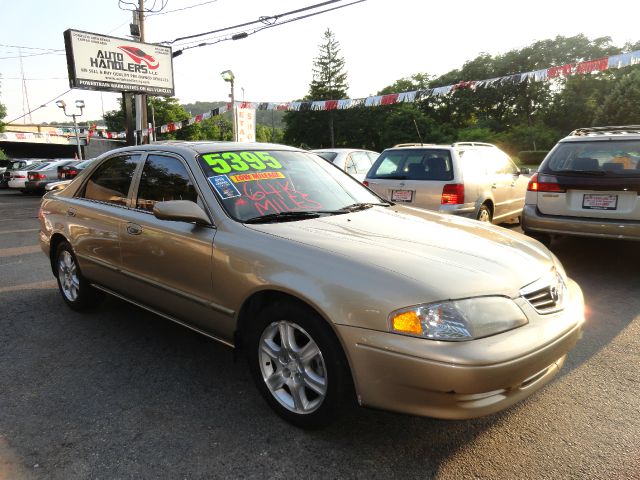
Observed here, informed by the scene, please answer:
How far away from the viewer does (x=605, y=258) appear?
6168mm

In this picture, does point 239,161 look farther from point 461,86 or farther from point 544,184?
point 461,86

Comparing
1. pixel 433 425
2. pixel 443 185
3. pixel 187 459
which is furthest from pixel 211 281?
pixel 443 185

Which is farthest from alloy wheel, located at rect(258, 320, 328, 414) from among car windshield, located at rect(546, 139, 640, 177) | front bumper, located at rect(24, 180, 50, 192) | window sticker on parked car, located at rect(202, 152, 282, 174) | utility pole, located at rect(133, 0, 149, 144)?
front bumper, located at rect(24, 180, 50, 192)

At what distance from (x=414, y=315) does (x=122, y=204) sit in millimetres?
2628

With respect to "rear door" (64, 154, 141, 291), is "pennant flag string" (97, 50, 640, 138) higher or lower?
higher

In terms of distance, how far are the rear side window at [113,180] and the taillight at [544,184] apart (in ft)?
14.9

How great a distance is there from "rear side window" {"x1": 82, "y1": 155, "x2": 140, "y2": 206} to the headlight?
257cm

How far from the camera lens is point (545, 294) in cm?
243

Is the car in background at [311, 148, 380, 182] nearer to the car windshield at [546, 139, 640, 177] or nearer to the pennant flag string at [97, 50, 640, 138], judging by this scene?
the pennant flag string at [97, 50, 640, 138]

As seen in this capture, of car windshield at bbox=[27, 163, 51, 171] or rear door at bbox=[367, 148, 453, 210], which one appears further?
car windshield at bbox=[27, 163, 51, 171]

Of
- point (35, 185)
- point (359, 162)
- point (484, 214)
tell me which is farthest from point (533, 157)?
point (35, 185)

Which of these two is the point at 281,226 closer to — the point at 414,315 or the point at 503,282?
the point at 414,315

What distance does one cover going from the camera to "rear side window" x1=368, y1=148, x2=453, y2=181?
22.1 ft

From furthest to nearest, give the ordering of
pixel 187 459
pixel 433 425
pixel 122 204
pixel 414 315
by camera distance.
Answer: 1. pixel 122 204
2. pixel 433 425
3. pixel 187 459
4. pixel 414 315
